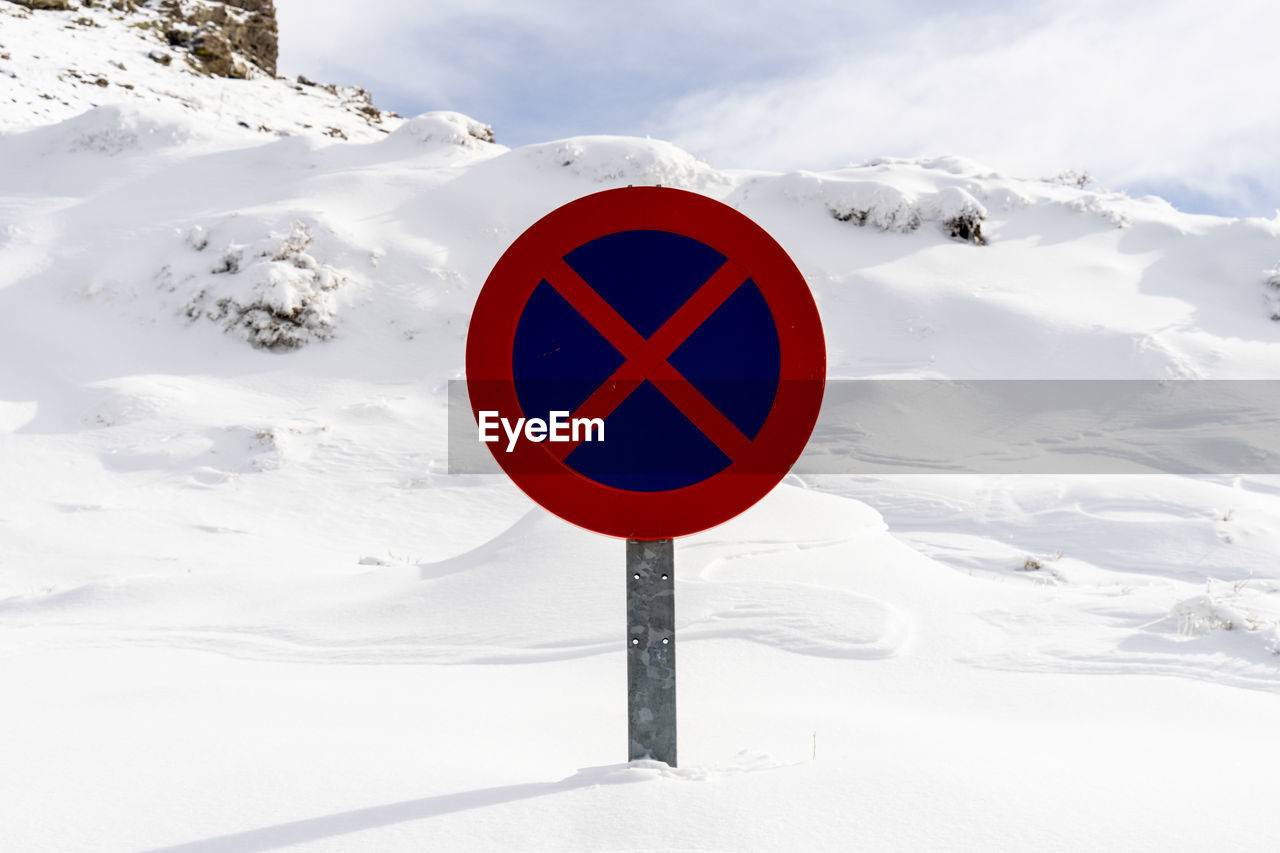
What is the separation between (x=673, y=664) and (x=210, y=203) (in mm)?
16357

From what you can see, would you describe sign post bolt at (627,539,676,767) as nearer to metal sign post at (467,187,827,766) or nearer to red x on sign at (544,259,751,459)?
metal sign post at (467,187,827,766)

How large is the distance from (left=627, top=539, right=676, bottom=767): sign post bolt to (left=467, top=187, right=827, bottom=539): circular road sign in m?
0.12

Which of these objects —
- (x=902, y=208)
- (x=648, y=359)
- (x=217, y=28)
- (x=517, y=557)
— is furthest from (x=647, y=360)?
(x=217, y=28)

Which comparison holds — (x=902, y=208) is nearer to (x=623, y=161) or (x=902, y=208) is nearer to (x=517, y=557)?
(x=623, y=161)

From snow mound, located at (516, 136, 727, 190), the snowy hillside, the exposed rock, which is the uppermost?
the exposed rock

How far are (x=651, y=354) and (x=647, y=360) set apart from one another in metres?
0.01

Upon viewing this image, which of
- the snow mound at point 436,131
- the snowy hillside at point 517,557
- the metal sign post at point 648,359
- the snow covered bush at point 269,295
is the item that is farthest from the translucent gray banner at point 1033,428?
the snow mound at point 436,131

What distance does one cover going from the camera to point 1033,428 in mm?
10211

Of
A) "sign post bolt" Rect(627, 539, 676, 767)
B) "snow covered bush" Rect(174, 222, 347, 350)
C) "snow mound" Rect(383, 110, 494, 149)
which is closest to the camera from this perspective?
"sign post bolt" Rect(627, 539, 676, 767)

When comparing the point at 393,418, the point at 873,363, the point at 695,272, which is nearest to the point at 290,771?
the point at 695,272

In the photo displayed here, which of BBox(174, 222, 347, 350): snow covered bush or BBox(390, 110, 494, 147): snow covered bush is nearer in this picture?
BBox(174, 222, 347, 350): snow covered bush

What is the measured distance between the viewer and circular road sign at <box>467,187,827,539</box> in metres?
1.59

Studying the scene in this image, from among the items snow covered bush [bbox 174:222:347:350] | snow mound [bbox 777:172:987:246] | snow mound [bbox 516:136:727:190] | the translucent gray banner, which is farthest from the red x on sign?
snow mound [bbox 516:136:727:190]

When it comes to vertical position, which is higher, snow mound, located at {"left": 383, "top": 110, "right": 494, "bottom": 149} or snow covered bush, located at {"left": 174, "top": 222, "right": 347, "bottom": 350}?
snow mound, located at {"left": 383, "top": 110, "right": 494, "bottom": 149}
